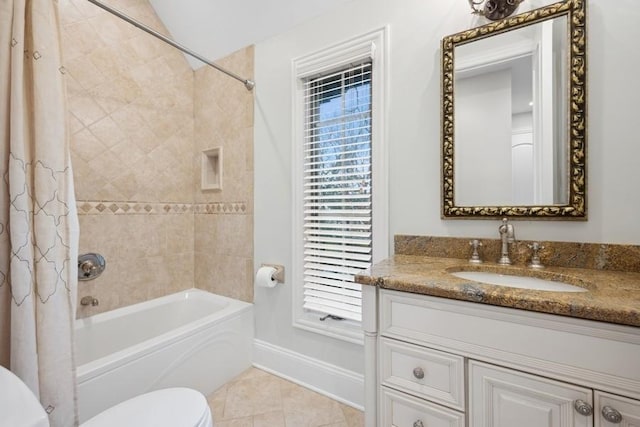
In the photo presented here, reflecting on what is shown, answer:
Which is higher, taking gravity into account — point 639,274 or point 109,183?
point 109,183

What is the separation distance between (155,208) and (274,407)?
65.1 inches

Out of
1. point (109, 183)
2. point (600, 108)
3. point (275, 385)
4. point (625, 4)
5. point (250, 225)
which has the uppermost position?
point (625, 4)

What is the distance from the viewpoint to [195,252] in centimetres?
246

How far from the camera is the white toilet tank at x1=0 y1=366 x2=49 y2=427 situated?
609 mm

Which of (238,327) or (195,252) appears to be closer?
(238,327)

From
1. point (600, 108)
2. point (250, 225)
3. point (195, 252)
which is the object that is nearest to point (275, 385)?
point (250, 225)

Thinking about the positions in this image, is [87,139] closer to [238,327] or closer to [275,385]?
[238,327]

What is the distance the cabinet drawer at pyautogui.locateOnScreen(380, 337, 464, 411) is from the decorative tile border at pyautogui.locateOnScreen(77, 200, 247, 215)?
4.87 ft

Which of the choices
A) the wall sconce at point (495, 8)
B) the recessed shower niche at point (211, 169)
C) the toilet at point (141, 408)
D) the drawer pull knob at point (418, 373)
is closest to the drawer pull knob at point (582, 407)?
the drawer pull knob at point (418, 373)

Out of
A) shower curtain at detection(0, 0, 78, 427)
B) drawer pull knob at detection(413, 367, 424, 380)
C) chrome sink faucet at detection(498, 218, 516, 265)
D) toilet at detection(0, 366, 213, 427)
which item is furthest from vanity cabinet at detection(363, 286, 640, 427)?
shower curtain at detection(0, 0, 78, 427)

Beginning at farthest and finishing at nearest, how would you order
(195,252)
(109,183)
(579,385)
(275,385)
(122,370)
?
(195,252) < (109,183) < (275,385) < (122,370) < (579,385)

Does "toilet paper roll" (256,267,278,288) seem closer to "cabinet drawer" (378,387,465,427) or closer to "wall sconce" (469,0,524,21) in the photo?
"cabinet drawer" (378,387,465,427)

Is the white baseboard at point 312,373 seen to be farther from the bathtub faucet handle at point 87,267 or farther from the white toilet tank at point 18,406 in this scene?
the white toilet tank at point 18,406

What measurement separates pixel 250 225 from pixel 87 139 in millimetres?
1180
